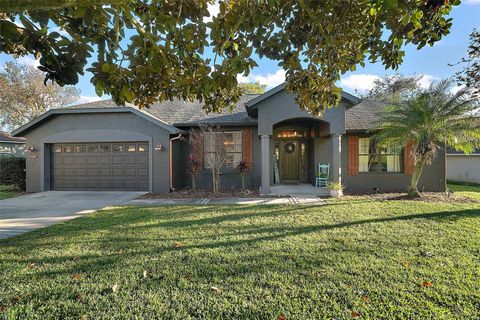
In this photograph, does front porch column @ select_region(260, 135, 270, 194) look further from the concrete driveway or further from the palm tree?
the concrete driveway

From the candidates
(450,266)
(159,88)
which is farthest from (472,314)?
(159,88)

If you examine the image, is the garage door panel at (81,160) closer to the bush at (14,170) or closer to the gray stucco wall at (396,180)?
the bush at (14,170)

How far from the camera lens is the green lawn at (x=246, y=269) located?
302cm

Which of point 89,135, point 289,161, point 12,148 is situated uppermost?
point 12,148

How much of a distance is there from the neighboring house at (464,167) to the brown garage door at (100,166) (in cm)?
2036

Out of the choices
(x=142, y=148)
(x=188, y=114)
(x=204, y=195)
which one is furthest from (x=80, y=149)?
(x=204, y=195)

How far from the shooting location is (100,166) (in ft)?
41.0

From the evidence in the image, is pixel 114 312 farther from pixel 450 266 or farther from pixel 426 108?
pixel 426 108

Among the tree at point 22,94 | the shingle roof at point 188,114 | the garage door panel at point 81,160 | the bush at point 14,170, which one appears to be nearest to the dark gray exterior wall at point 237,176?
the shingle roof at point 188,114

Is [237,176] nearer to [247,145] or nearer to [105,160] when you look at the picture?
[247,145]

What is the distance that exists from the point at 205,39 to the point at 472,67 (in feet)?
25.1

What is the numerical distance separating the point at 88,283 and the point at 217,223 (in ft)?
10.7

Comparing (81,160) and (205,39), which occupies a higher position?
(205,39)

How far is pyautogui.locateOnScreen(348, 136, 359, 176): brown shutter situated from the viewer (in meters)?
12.2
